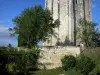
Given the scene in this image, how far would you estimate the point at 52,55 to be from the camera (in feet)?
105

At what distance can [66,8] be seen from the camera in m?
49.5

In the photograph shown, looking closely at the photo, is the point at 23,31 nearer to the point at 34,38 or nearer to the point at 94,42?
the point at 34,38

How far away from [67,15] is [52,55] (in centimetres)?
1872

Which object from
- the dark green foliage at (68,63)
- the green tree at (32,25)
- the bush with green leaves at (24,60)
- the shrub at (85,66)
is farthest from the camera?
the green tree at (32,25)

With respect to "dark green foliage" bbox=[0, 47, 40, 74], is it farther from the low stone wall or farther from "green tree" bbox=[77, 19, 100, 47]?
"green tree" bbox=[77, 19, 100, 47]

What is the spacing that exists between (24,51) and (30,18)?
762 cm

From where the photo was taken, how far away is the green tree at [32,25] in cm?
3703

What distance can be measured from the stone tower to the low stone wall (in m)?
15.4

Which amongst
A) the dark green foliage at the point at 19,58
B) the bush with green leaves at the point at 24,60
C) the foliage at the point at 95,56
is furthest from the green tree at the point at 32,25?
the foliage at the point at 95,56

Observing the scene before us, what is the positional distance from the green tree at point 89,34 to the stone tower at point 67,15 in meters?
3.35

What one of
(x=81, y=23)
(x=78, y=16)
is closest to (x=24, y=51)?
(x=81, y=23)

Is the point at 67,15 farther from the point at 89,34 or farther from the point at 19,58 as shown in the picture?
the point at 19,58

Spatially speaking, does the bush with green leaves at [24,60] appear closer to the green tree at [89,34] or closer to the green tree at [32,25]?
the green tree at [32,25]

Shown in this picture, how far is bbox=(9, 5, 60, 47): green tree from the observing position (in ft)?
121
